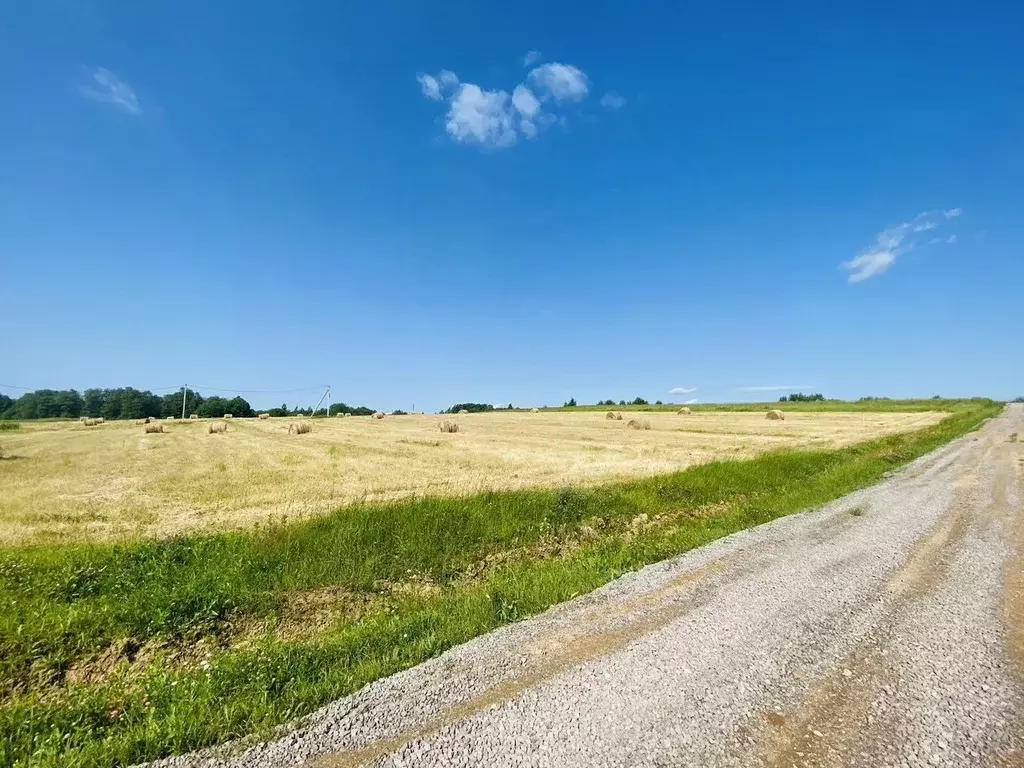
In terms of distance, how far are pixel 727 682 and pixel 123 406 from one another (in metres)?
135

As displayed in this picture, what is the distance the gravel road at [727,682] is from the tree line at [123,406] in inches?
4174

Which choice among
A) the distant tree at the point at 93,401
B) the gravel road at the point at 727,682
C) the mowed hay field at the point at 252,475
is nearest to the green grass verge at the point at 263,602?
the gravel road at the point at 727,682

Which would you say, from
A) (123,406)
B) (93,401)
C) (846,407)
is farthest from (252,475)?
(93,401)

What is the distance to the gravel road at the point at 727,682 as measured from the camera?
3.75 metres

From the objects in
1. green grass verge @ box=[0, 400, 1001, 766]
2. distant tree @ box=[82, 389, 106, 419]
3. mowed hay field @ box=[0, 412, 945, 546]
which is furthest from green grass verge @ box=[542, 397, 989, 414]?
distant tree @ box=[82, 389, 106, 419]

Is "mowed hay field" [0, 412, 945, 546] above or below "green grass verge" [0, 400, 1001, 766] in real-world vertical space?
above

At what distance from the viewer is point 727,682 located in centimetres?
467

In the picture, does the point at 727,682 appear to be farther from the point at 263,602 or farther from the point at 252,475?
the point at 252,475

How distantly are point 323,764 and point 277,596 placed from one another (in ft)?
13.5

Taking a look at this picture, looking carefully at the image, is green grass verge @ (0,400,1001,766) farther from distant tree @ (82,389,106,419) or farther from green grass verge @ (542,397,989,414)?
distant tree @ (82,389,106,419)

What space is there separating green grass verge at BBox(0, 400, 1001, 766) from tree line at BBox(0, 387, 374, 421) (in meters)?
102

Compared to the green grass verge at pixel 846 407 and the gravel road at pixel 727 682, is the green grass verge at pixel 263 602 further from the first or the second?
the green grass verge at pixel 846 407

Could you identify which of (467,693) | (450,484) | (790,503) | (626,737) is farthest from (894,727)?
(450,484)

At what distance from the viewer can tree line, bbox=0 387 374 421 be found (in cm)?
10900
